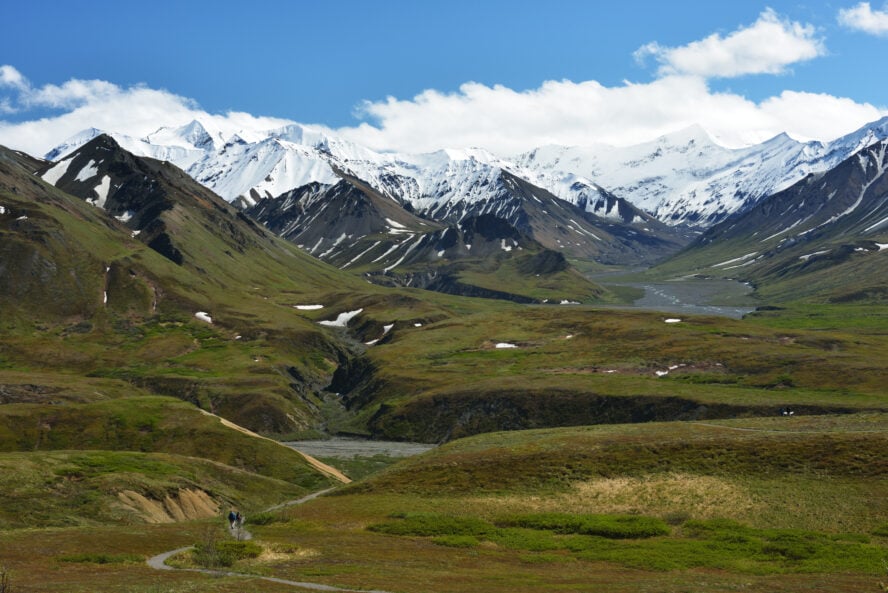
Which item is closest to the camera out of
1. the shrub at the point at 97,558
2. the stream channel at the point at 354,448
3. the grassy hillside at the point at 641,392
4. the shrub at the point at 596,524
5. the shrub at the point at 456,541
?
the shrub at the point at 97,558

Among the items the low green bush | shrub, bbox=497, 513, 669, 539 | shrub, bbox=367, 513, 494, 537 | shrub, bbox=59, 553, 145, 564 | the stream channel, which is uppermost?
shrub, bbox=59, 553, 145, 564

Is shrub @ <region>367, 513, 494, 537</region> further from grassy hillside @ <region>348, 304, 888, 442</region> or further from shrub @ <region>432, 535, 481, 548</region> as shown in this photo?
grassy hillside @ <region>348, 304, 888, 442</region>

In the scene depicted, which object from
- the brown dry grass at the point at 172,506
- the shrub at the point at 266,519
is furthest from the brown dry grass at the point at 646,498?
the brown dry grass at the point at 172,506

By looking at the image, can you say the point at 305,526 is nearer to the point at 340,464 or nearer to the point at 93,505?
the point at 93,505

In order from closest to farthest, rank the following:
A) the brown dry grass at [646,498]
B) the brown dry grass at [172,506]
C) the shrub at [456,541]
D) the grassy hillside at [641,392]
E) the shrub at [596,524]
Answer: the shrub at [456,541], the shrub at [596,524], the brown dry grass at [646,498], the brown dry grass at [172,506], the grassy hillside at [641,392]

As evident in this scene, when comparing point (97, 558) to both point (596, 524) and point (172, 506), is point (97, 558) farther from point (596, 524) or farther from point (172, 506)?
point (596, 524)

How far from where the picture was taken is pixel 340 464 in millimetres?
140250

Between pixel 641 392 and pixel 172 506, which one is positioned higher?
pixel 641 392

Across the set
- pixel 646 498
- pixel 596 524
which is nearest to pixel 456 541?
pixel 596 524

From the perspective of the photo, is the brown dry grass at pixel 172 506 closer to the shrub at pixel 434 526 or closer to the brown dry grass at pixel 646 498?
the shrub at pixel 434 526

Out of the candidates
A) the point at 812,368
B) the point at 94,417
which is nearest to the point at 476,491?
the point at 94,417

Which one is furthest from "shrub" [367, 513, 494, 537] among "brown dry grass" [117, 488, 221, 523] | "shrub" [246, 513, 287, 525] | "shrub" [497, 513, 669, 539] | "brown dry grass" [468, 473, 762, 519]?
"brown dry grass" [117, 488, 221, 523]

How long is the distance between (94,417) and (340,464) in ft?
135

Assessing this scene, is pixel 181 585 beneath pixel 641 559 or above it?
above
